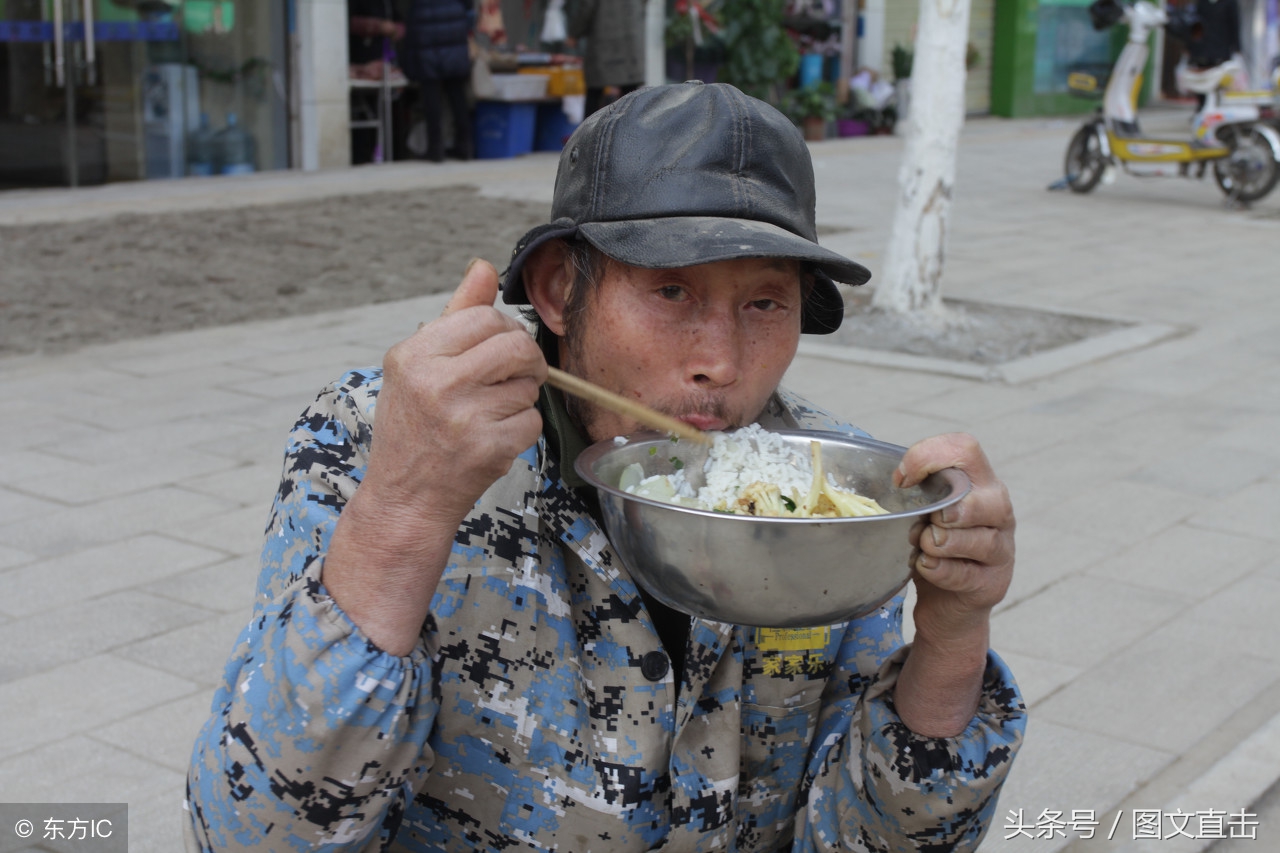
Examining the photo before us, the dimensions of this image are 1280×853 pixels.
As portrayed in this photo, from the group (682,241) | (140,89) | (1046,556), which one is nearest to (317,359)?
(1046,556)

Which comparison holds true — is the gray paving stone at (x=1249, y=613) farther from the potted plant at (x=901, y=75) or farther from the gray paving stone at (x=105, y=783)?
the potted plant at (x=901, y=75)

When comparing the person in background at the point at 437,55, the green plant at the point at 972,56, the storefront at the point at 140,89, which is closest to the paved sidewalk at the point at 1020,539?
the storefront at the point at 140,89

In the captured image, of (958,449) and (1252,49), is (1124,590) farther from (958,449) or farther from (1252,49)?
(1252,49)

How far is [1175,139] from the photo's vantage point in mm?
12758

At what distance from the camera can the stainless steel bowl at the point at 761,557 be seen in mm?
1343

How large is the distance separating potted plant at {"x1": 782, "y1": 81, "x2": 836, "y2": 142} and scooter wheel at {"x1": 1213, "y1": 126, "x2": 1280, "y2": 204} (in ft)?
18.7

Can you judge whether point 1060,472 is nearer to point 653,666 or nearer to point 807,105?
point 653,666

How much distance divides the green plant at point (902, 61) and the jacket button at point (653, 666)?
17710 mm

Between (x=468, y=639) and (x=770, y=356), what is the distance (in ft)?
1.66

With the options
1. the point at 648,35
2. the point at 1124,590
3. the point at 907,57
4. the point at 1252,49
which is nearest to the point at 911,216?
the point at 1124,590

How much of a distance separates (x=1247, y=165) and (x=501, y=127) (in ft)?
24.7

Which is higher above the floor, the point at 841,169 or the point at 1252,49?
the point at 1252,49

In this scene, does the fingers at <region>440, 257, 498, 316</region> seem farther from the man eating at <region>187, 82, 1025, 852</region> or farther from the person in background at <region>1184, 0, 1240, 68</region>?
the person in background at <region>1184, 0, 1240, 68</region>

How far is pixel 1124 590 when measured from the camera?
421 cm
